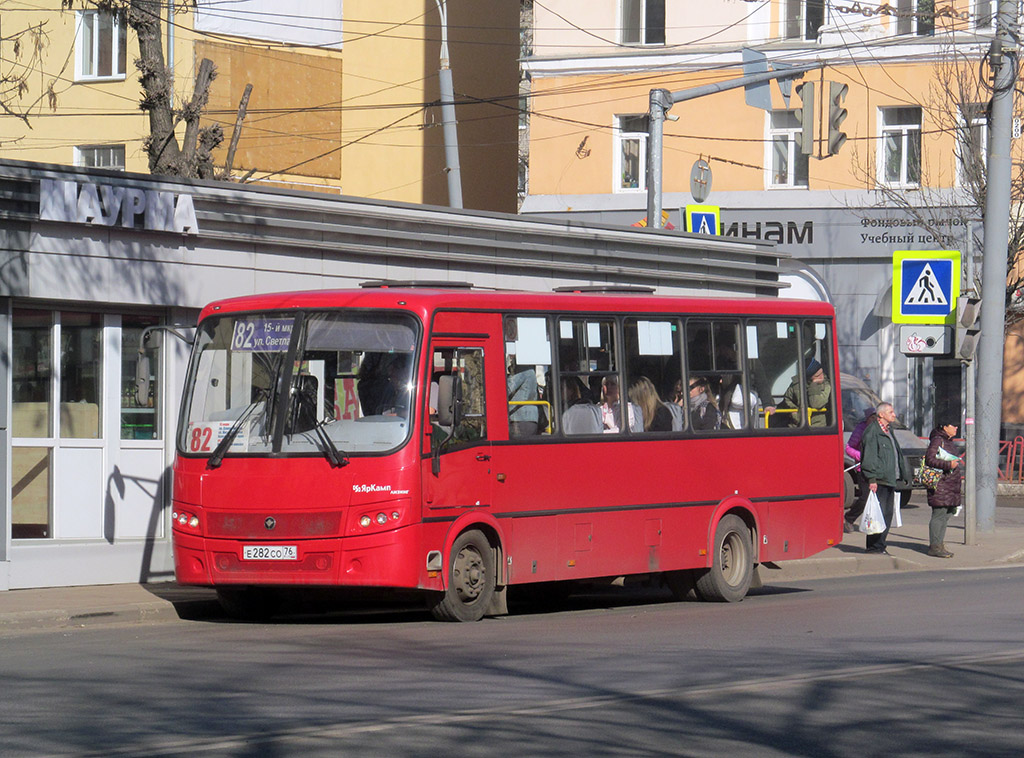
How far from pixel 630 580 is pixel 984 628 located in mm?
5700

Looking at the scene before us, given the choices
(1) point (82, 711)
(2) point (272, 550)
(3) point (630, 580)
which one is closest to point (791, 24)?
(3) point (630, 580)

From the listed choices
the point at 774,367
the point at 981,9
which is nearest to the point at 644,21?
the point at 981,9

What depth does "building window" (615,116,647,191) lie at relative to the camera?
37.0 m

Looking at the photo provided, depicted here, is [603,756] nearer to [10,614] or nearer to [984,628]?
[984,628]

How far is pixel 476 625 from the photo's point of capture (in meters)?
13.0

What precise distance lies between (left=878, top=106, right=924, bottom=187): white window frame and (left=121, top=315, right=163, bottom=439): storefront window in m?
22.3

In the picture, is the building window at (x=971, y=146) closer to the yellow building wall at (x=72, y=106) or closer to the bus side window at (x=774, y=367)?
the yellow building wall at (x=72, y=106)

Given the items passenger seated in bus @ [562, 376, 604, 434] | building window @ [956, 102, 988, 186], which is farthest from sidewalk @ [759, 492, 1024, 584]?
building window @ [956, 102, 988, 186]

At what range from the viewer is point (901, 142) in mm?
35250

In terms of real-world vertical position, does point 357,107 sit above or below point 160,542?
above

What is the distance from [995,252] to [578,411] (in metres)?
10.8

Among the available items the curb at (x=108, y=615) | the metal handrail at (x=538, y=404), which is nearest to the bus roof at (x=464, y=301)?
the metal handrail at (x=538, y=404)

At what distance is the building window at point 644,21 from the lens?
121ft

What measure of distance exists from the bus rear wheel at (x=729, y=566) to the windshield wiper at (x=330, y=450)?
14.2 feet
